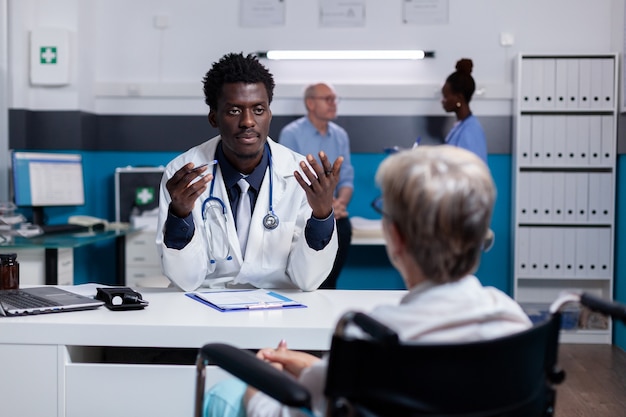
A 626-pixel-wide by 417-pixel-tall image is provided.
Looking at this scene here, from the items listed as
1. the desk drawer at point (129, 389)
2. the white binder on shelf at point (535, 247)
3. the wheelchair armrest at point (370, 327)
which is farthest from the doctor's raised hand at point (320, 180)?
the white binder on shelf at point (535, 247)

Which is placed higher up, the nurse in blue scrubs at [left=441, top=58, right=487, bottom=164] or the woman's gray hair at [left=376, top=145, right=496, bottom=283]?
the nurse in blue scrubs at [left=441, top=58, right=487, bottom=164]

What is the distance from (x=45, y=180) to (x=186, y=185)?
272 centimetres

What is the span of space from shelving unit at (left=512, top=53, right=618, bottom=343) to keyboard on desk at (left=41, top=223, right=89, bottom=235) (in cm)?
256

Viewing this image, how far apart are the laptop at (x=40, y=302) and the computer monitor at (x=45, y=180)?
8.11 ft

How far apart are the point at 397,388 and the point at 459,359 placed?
0.30ft

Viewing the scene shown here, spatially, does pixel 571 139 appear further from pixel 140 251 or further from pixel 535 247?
pixel 140 251

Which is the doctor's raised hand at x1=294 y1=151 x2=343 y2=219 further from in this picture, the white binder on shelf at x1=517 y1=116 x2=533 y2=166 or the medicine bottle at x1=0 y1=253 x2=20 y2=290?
the white binder on shelf at x1=517 y1=116 x2=533 y2=166

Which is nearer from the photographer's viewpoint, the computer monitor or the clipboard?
the clipboard

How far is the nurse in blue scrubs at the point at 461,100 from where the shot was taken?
4379 millimetres

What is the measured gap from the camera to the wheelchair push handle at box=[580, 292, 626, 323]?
124cm

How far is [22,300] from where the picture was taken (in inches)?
74.9

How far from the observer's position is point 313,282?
2.20m

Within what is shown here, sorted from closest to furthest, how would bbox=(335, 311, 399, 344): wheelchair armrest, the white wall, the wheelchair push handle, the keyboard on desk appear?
bbox=(335, 311, 399, 344): wheelchair armrest → the wheelchair push handle → the keyboard on desk → the white wall

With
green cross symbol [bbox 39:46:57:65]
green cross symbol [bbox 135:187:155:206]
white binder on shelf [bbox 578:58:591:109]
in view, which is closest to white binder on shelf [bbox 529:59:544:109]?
white binder on shelf [bbox 578:58:591:109]
